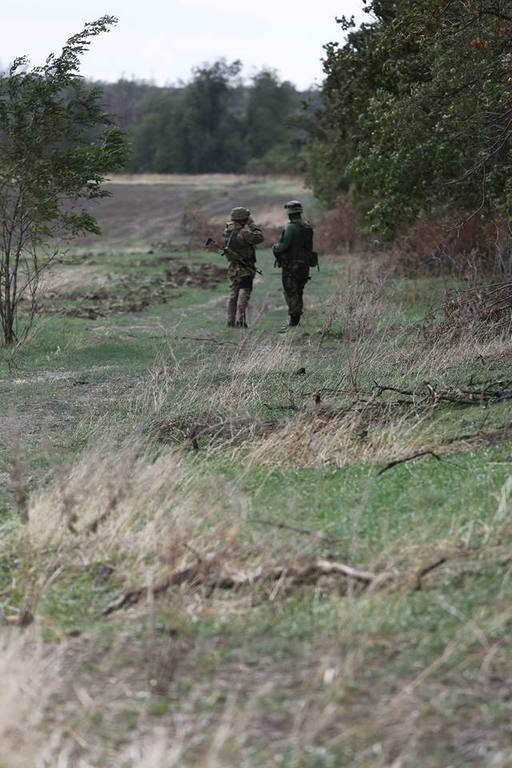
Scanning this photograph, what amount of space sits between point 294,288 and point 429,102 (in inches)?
131

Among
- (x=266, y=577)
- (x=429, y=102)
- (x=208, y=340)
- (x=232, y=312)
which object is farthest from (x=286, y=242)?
(x=266, y=577)

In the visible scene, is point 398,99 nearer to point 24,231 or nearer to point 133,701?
point 24,231

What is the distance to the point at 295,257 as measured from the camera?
1808 cm

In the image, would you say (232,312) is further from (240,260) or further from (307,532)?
(307,532)

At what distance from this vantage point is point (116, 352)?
50.0 feet

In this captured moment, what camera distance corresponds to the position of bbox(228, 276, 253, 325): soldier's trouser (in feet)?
58.3

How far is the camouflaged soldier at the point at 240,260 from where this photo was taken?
17.8m

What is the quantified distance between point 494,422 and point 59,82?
8984 mm

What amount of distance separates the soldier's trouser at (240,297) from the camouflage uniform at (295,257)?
56cm

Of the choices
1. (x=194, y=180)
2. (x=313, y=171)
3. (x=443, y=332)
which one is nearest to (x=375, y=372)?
(x=443, y=332)

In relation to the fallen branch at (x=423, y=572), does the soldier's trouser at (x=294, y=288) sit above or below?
below

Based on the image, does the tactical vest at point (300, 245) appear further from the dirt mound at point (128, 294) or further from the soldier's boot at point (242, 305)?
the dirt mound at point (128, 294)

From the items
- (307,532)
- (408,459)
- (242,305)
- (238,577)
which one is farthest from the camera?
(242,305)

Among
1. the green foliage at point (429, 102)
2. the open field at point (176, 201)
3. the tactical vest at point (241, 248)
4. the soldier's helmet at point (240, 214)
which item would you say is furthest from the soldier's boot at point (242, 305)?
the open field at point (176, 201)
